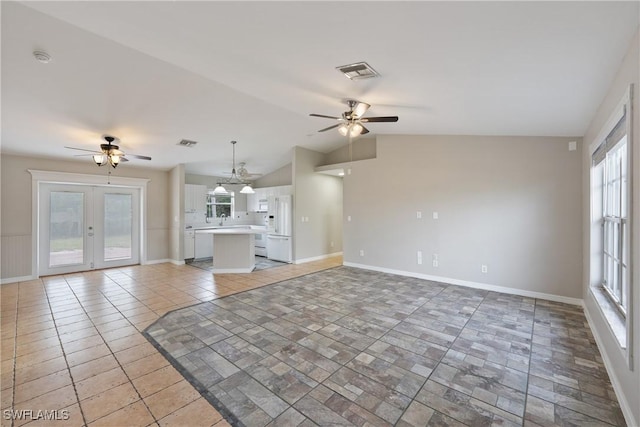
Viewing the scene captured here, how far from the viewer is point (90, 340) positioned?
3.03m

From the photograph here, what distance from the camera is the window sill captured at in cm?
211

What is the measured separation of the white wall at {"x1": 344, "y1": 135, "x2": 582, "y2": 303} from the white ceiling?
53 cm

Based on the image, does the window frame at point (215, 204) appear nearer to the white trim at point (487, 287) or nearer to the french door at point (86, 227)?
the french door at point (86, 227)

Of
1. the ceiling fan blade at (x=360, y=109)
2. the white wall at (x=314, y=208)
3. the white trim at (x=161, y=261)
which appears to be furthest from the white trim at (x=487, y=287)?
the white trim at (x=161, y=261)

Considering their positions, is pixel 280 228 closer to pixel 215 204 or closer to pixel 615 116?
pixel 215 204

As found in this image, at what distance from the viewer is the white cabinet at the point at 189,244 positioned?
24.8 ft

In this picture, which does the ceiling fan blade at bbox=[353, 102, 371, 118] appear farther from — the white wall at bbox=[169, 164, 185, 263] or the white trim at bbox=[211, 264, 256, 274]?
the white wall at bbox=[169, 164, 185, 263]

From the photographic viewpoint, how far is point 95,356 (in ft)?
8.84

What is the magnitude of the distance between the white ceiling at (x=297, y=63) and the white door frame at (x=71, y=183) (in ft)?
3.55

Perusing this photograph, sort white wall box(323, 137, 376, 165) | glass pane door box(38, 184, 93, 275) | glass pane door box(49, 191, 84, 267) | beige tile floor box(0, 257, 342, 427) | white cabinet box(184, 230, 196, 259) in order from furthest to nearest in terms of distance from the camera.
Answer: white cabinet box(184, 230, 196, 259) < white wall box(323, 137, 376, 165) < glass pane door box(49, 191, 84, 267) < glass pane door box(38, 184, 93, 275) < beige tile floor box(0, 257, 342, 427)

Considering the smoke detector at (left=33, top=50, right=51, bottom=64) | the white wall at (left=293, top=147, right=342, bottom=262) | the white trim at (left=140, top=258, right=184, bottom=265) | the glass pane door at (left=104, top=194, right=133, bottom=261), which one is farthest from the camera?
the white trim at (left=140, top=258, right=184, bottom=265)

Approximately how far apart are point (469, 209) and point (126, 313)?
581 centimetres

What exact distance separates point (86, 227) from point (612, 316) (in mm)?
9269

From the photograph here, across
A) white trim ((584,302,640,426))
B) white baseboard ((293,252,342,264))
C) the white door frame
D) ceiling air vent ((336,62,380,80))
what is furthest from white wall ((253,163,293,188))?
white trim ((584,302,640,426))
